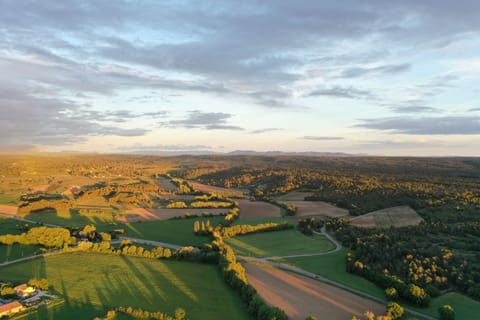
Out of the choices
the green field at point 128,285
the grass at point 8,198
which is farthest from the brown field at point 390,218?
the grass at point 8,198

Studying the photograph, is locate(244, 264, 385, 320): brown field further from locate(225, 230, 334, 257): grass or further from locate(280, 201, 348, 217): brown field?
locate(280, 201, 348, 217): brown field

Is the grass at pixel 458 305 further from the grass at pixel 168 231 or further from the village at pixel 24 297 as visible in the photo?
the village at pixel 24 297

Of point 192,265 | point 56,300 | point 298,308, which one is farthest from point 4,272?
point 298,308

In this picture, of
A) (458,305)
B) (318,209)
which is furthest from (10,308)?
(318,209)

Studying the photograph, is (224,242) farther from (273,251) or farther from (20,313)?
(20,313)

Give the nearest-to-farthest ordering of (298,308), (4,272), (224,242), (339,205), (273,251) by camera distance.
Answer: (298,308) → (4,272) → (273,251) → (224,242) → (339,205)

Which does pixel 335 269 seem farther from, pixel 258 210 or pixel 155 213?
pixel 155 213
